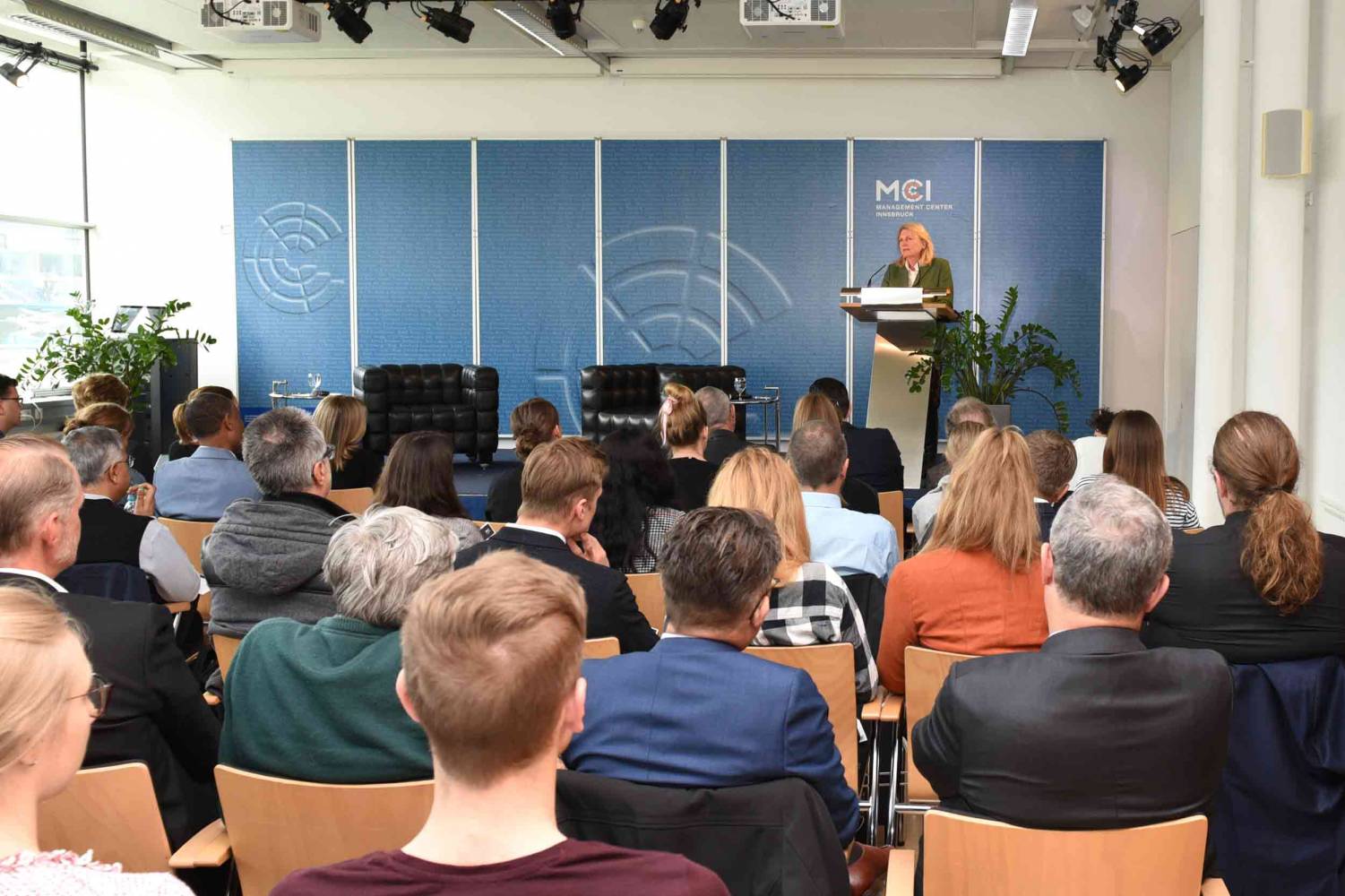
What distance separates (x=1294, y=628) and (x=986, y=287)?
8990 millimetres

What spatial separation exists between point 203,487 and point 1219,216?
5041mm

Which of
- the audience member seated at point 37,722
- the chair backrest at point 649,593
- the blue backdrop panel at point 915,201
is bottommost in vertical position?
the chair backrest at point 649,593

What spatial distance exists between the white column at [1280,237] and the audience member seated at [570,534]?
4.08 metres

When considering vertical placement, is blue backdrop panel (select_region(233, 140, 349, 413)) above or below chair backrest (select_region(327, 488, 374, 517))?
above

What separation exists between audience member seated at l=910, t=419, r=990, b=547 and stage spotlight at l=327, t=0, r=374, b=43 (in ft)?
19.6

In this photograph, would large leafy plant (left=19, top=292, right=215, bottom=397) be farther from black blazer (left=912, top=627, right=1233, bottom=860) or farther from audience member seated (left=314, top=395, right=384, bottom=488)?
black blazer (left=912, top=627, right=1233, bottom=860)

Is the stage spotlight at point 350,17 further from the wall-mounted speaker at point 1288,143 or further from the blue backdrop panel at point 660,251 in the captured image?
the wall-mounted speaker at point 1288,143

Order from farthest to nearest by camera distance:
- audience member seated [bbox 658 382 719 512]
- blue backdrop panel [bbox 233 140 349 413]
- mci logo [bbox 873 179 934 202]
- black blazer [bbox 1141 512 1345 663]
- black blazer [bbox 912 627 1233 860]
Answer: blue backdrop panel [bbox 233 140 349 413], mci logo [bbox 873 179 934 202], audience member seated [bbox 658 382 719 512], black blazer [bbox 1141 512 1345 663], black blazer [bbox 912 627 1233 860]

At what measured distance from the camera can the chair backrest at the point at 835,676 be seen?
2.80 metres

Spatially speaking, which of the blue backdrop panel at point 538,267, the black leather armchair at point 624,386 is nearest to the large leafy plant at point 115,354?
the blue backdrop panel at point 538,267

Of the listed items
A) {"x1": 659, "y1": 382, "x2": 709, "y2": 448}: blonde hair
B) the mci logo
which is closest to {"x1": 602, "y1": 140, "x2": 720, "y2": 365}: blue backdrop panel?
the mci logo

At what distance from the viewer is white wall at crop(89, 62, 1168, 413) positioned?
1147 centimetres

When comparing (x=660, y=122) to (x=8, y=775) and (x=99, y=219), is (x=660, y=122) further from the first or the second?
(x=8, y=775)

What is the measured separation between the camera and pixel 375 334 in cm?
1220
